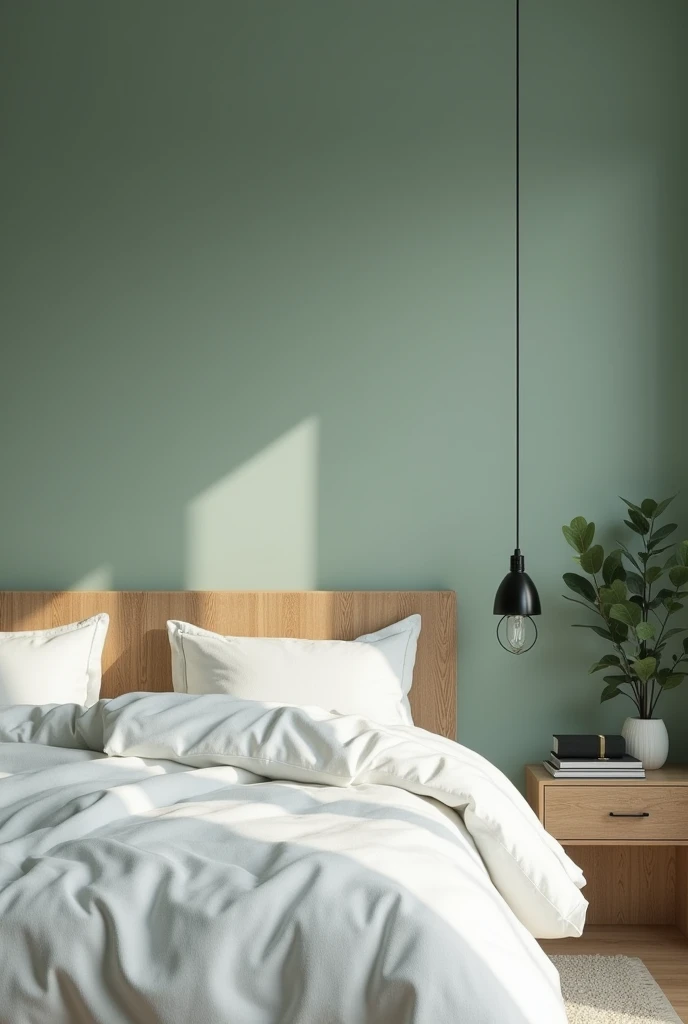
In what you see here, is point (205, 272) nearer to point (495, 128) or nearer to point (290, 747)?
point (495, 128)

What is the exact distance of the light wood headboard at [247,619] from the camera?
132 inches

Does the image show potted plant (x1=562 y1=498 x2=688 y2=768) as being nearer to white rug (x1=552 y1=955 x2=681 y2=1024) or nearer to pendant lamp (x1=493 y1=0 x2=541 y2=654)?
pendant lamp (x1=493 y1=0 x2=541 y2=654)

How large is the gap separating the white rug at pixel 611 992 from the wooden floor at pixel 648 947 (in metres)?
0.05

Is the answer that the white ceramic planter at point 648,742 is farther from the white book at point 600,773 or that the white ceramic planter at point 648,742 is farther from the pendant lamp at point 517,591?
the pendant lamp at point 517,591

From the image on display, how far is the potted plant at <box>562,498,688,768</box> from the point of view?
3125 mm

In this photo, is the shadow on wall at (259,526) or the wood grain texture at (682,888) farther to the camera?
the shadow on wall at (259,526)

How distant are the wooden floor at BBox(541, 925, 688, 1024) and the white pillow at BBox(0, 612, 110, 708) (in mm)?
1719

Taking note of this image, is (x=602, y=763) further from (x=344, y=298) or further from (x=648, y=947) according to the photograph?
(x=344, y=298)

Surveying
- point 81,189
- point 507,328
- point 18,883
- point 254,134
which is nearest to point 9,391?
point 81,189

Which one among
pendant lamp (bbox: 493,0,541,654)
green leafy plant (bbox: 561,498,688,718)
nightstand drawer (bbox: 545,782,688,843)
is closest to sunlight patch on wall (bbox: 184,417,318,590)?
pendant lamp (bbox: 493,0,541,654)

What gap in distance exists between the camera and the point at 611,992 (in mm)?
2670

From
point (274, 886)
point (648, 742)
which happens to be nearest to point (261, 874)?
point (274, 886)

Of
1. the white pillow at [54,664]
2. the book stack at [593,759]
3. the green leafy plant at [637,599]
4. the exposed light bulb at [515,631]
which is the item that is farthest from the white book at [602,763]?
the white pillow at [54,664]

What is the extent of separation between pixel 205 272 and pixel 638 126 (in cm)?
166
